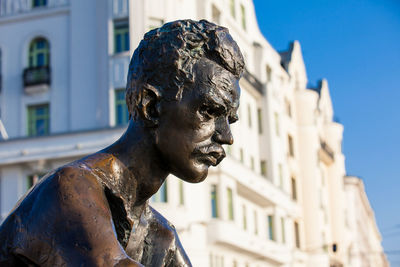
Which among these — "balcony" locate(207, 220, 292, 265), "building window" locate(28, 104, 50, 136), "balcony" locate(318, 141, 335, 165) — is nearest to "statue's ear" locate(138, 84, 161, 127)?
"building window" locate(28, 104, 50, 136)

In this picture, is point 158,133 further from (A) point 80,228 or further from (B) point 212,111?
(A) point 80,228

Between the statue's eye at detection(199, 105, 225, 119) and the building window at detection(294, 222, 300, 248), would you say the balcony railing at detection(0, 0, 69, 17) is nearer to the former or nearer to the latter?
the building window at detection(294, 222, 300, 248)

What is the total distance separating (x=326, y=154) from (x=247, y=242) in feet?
78.7

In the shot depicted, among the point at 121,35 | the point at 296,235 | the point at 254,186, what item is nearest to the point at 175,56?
→ the point at 121,35

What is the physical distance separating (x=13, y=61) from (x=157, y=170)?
96.0 ft

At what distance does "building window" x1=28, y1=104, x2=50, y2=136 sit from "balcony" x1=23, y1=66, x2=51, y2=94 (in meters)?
0.65

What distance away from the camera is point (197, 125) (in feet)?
6.82

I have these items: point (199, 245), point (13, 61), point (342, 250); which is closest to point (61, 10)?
point (13, 61)

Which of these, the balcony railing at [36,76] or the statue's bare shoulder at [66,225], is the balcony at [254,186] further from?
the statue's bare shoulder at [66,225]

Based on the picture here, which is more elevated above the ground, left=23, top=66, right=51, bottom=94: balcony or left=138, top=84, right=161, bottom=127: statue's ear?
left=23, top=66, right=51, bottom=94: balcony

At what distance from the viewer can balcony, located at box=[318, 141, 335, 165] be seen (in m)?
56.0

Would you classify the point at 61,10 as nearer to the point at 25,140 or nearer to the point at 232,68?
the point at 25,140

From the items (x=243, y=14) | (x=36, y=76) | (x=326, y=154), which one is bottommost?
(x=36, y=76)

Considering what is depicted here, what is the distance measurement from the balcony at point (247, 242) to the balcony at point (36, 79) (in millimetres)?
8191
